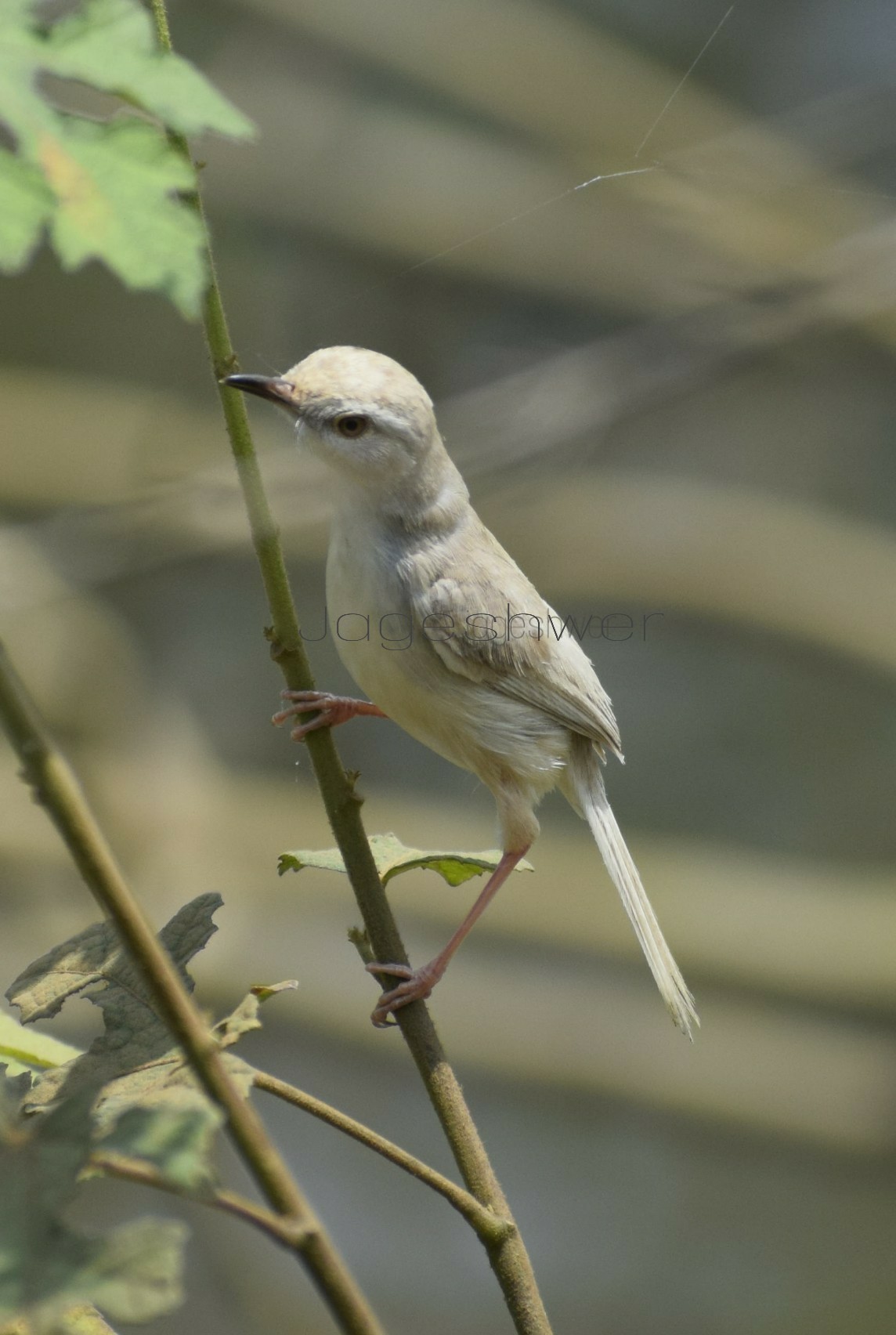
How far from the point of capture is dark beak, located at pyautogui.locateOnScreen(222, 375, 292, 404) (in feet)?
5.94

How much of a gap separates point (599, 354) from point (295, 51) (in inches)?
87.5

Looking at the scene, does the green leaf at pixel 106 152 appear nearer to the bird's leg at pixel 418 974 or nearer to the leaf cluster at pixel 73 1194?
the leaf cluster at pixel 73 1194

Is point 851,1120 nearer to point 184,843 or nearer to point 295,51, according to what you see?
point 184,843

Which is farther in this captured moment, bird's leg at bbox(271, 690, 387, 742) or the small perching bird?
the small perching bird

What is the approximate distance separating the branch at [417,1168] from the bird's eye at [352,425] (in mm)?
1280

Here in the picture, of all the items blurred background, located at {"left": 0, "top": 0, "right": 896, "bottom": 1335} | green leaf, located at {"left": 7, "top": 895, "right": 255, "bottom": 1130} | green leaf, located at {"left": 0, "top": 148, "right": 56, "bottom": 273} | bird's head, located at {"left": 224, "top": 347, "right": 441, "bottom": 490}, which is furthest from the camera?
blurred background, located at {"left": 0, "top": 0, "right": 896, "bottom": 1335}

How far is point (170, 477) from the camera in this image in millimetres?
5988

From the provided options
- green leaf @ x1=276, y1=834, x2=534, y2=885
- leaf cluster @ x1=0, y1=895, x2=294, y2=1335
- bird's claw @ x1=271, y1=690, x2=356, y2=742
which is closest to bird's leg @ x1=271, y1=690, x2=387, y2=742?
bird's claw @ x1=271, y1=690, x2=356, y2=742

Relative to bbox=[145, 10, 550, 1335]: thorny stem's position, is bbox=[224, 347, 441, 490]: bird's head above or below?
above

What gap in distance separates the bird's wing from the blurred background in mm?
3116

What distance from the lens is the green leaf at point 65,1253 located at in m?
0.68

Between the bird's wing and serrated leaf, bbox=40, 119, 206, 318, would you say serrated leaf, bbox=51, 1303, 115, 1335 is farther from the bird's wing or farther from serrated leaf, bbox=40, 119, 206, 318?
the bird's wing

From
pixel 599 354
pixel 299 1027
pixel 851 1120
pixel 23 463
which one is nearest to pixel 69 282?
pixel 23 463

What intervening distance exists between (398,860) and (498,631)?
2.98ft
